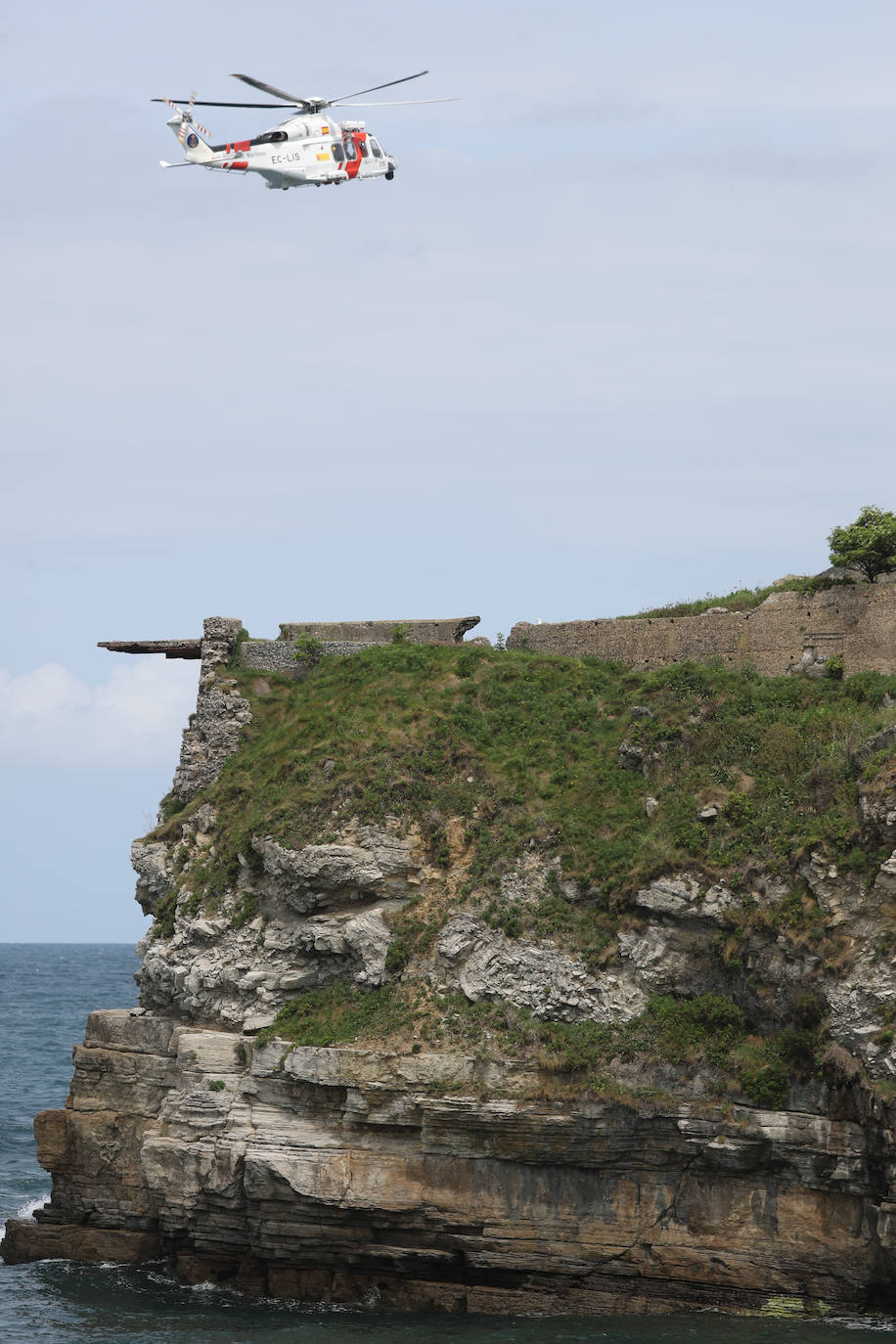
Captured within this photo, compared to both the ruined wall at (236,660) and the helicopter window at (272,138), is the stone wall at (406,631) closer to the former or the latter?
the ruined wall at (236,660)

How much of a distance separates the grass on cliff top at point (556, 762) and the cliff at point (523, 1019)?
0.26 feet

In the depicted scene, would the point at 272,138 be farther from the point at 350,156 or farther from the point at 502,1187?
the point at 502,1187

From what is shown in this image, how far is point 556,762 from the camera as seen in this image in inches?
1393

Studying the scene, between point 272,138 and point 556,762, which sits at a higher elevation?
point 272,138

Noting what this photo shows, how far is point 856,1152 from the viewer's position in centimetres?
2812

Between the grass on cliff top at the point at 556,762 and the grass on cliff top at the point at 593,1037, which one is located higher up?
the grass on cliff top at the point at 556,762

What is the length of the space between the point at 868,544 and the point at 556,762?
28.2 ft

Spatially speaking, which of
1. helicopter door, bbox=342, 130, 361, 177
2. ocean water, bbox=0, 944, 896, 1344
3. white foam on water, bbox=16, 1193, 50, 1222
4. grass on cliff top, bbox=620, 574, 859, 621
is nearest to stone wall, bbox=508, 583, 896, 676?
grass on cliff top, bbox=620, 574, 859, 621

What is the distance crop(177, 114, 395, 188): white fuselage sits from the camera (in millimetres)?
37969

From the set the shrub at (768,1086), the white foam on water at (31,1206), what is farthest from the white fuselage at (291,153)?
the white foam on water at (31,1206)

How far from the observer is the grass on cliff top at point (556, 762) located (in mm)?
31906

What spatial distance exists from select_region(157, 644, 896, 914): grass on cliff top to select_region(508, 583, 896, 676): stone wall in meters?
0.74

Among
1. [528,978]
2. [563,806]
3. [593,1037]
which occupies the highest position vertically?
[563,806]

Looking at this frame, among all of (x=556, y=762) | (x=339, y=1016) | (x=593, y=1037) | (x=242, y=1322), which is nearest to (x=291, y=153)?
(x=556, y=762)
